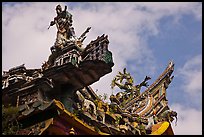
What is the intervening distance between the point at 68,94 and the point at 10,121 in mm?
2318

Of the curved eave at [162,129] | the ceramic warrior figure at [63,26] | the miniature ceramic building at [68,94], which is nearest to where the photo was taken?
the miniature ceramic building at [68,94]

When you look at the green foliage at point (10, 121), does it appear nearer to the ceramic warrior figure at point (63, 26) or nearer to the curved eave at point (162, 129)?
the ceramic warrior figure at point (63, 26)

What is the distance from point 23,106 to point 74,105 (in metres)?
1.66

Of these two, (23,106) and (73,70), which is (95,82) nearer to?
(73,70)

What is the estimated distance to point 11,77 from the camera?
45.4 ft

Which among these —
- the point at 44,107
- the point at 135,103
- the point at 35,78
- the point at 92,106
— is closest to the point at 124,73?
the point at 135,103

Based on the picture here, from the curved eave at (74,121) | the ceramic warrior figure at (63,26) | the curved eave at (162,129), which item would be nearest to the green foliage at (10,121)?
the curved eave at (74,121)

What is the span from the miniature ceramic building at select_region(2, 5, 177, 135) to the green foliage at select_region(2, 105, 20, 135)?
22 centimetres

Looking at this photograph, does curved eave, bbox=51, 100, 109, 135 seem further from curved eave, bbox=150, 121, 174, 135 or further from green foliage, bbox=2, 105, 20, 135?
curved eave, bbox=150, 121, 174, 135

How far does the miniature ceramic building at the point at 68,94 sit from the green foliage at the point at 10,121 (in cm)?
22

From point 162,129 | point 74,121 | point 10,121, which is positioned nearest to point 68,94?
point 74,121

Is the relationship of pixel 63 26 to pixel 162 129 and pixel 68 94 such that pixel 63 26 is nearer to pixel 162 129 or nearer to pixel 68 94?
pixel 68 94

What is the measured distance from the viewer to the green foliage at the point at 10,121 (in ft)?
38.0

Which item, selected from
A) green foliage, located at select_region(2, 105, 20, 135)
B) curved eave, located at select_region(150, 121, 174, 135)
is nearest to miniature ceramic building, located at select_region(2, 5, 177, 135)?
curved eave, located at select_region(150, 121, 174, 135)
